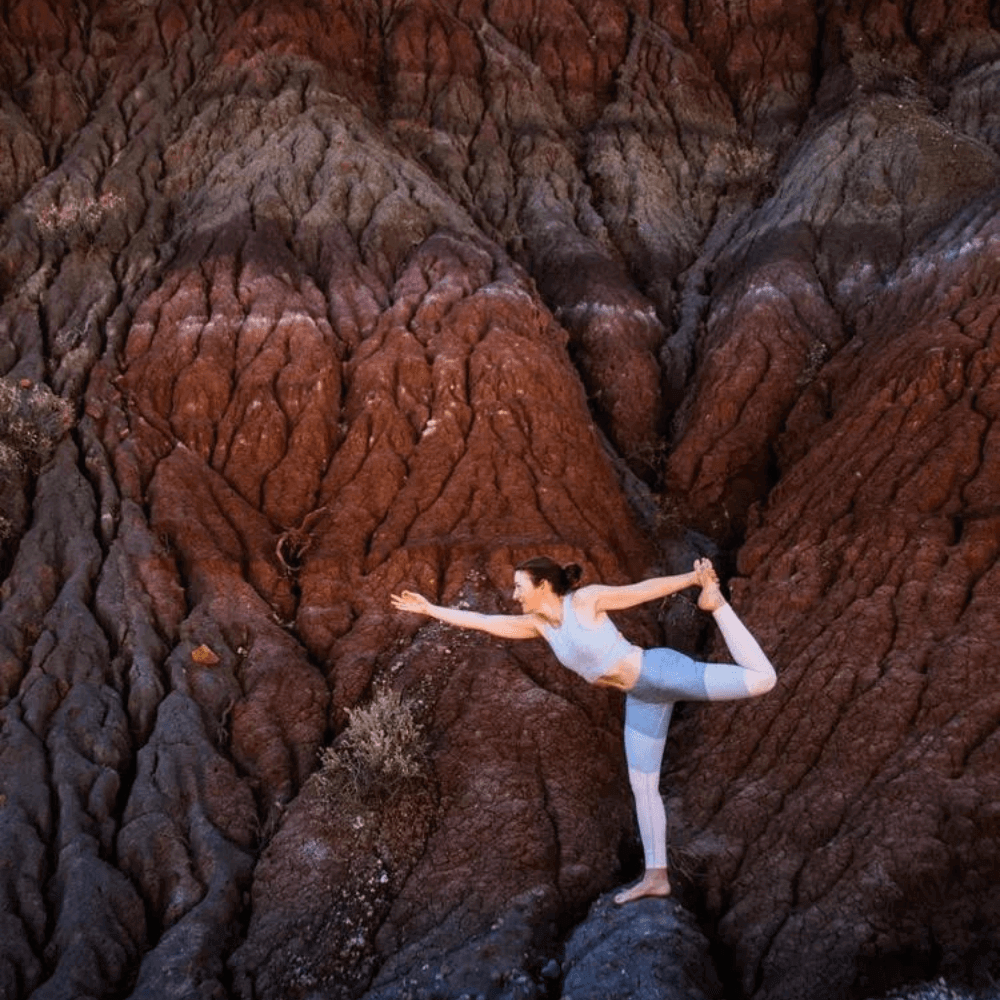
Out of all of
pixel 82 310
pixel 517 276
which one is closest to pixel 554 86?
pixel 517 276

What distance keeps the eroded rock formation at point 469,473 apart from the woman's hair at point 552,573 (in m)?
2.99

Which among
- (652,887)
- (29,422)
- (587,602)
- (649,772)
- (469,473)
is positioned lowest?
(29,422)

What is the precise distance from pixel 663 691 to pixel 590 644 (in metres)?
0.59

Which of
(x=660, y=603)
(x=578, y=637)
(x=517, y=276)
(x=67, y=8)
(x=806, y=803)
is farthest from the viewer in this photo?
(x=67, y=8)

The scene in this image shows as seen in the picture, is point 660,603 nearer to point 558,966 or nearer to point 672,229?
point 558,966

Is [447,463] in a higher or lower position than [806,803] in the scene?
lower

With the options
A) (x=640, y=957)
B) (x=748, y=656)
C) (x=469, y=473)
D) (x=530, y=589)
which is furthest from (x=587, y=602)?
(x=469, y=473)

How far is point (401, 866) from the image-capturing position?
313 inches

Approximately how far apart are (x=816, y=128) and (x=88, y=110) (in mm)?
16337

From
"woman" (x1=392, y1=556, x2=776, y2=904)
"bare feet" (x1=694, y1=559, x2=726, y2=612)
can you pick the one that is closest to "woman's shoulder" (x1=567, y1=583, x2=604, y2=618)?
"woman" (x1=392, y1=556, x2=776, y2=904)

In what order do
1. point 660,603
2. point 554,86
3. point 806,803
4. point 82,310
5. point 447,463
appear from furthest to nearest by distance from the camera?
point 554,86 < point 82,310 < point 447,463 < point 660,603 < point 806,803

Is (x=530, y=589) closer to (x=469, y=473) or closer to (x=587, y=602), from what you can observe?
(x=587, y=602)

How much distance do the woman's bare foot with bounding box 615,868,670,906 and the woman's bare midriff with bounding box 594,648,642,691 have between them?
1.70 metres

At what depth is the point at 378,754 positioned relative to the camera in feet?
27.6
